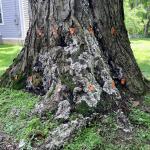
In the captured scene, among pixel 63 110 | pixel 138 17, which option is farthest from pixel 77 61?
pixel 138 17

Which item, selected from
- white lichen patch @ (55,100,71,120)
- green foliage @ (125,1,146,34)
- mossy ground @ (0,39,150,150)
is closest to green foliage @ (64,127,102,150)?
mossy ground @ (0,39,150,150)

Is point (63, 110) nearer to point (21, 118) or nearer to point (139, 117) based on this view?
point (21, 118)

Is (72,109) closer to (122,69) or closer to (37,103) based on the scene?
(37,103)

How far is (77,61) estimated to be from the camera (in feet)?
13.3

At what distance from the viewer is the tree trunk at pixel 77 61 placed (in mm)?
3891

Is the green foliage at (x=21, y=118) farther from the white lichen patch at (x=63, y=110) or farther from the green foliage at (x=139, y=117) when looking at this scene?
the green foliage at (x=139, y=117)

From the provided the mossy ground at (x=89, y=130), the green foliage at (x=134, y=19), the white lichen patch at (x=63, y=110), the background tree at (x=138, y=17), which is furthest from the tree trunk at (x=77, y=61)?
the background tree at (x=138, y=17)

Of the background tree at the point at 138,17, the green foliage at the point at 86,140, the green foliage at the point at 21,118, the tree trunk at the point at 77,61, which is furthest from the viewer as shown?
the background tree at the point at 138,17

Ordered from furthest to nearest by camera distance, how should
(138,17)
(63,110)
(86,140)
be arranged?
(138,17), (63,110), (86,140)

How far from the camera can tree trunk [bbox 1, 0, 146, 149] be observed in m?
3.89

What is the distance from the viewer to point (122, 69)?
180 inches

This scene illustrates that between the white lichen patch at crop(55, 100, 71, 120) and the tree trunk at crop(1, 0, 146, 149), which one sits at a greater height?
the tree trunk at crop(1, 0, 146, 149)

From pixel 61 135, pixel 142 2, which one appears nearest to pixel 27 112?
pixel 61 135

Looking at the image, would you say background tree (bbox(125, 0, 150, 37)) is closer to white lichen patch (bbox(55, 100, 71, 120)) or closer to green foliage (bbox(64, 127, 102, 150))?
white lichen patch (bbox(55, 100, 71, 120))
